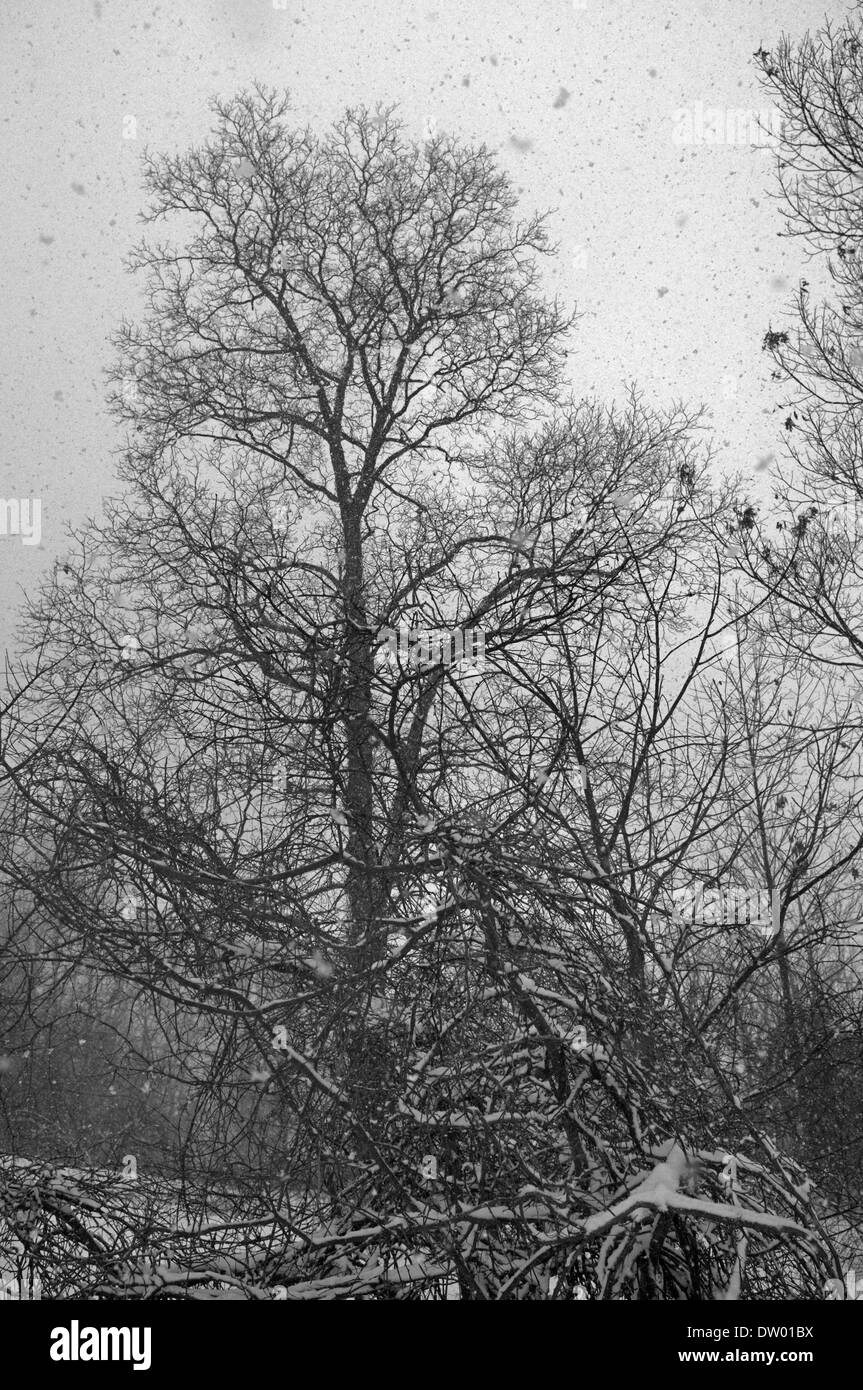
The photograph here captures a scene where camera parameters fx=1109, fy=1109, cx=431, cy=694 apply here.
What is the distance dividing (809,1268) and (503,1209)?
93cm

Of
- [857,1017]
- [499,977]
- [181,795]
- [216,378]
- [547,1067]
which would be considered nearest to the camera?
[499,977]

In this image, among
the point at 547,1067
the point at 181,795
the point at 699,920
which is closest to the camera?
the point at 547,1067

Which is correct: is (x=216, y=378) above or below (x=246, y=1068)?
above

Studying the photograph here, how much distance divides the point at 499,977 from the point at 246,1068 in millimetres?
1142

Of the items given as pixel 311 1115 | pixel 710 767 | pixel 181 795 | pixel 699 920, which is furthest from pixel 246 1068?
pixel 710 767

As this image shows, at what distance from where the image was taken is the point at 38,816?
3.61m

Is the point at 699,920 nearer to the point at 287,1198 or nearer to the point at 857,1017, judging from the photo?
the point at 857,1017

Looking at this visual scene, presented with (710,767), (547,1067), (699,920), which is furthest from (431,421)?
(547,1067)

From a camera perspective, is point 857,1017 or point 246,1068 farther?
point 857,1017

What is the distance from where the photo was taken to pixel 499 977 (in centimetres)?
300

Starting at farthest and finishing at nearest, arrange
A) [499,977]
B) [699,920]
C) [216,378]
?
1. [216,378]
2. [699,920]
3. [499,977]
